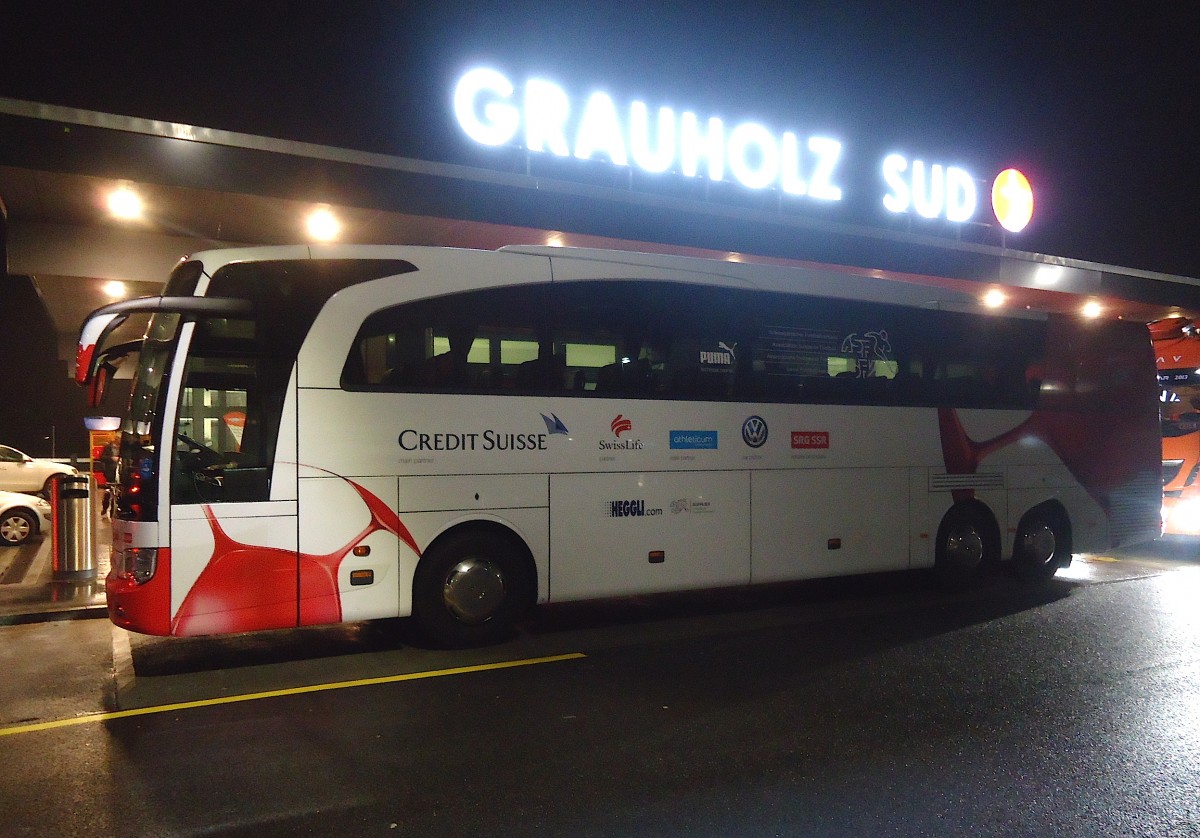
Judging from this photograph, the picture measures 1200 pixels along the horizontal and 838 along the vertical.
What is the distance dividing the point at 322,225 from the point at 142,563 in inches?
293

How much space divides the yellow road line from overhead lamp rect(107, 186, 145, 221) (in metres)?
7.55

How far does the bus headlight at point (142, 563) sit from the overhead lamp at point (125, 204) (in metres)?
6.45

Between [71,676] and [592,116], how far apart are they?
10.3 metres

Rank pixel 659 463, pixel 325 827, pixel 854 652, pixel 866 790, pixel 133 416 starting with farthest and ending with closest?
pixel 659 463 < pixel 854 652 < pixel 133 416 < pixel 866 790 < pixel 325 827

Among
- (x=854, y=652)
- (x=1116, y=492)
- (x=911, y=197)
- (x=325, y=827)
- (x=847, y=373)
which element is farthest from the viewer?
(x=911, y=197)

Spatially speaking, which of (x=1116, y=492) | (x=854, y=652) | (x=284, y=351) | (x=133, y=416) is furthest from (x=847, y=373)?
(x=133, y=416)

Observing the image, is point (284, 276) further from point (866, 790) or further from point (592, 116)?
point (592, 116)

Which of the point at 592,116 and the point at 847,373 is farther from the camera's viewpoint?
the point at 592,116

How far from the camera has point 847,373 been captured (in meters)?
9.16

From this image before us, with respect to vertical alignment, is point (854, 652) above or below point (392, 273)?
below

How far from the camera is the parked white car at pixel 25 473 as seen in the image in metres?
18.4

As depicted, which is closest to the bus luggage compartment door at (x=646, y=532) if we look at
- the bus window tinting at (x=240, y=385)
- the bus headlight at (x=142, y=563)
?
the bus window tinting at (x=240, y=385)

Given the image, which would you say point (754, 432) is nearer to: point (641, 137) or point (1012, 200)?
point (641, 137)

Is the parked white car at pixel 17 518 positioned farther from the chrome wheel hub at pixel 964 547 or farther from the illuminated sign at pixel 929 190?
the illuminated sign at pixel 929 190
